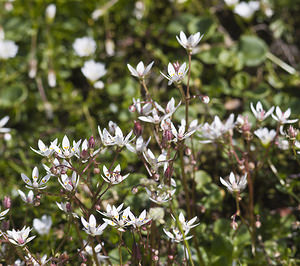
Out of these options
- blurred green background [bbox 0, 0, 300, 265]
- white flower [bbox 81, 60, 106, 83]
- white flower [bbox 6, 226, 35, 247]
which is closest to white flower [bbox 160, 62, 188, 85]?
white flower [bbox 6, 226, 35, 247]

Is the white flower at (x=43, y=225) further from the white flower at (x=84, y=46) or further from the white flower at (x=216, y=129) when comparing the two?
the white flower at (x=84, y=46)

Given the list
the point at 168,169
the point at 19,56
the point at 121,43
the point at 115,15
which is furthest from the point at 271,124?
the point at 19,56

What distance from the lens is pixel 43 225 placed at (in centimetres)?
147

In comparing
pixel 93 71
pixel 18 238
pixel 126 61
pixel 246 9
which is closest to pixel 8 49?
pixel 93 71

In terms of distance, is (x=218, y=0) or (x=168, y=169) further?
(x=218, y=0)

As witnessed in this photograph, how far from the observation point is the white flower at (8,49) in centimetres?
230

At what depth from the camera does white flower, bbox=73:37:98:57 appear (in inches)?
94.2

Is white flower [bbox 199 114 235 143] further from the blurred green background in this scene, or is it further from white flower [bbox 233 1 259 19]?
white flower [bbox 233 1 259 19]

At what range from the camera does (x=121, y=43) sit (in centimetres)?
254

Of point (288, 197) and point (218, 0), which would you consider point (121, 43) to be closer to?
point (218, 0)

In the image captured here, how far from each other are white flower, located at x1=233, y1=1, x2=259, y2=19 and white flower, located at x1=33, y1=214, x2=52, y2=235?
60.3 inches

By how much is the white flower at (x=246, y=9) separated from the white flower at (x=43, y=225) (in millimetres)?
1530

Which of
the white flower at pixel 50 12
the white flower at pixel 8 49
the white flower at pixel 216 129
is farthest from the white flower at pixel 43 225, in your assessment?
the white flower at pixel 50 12

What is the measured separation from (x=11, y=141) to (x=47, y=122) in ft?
0.80
